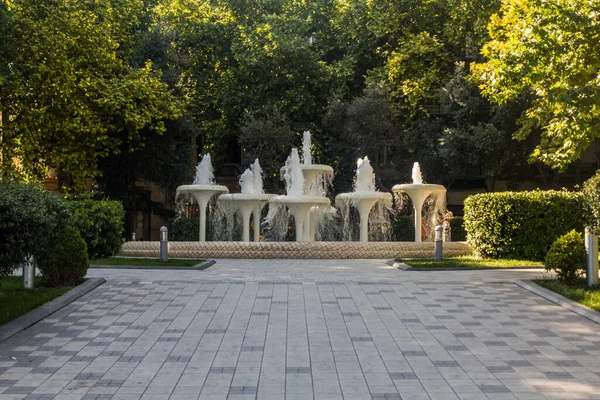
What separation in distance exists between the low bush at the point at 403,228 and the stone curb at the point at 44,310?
60.9 feet

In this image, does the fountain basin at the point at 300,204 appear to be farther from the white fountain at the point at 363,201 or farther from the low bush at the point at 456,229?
the low bush at the point at 456,229

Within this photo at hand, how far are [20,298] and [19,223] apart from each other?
2.51 meters

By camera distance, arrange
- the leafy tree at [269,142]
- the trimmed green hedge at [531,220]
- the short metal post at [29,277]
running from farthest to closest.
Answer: the leafy tree at [269,142] < the trimmed green hedge at [531,220] < the short metal post at [29,277]

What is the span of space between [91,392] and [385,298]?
624cm

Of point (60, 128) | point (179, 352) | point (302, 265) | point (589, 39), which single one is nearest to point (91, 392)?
point (179, 352)

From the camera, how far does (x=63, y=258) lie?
39.5 feet

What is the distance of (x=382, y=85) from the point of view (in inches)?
1277

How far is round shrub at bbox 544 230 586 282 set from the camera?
12125 mm

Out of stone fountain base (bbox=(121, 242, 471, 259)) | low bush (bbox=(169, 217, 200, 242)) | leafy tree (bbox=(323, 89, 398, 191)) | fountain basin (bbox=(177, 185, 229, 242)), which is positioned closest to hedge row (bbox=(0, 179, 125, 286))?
stone fountain base (bbox=(121, 242, 471, 259))

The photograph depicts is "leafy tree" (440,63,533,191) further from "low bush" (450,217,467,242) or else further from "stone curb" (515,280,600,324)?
"stone curb" (515,280,600,324)

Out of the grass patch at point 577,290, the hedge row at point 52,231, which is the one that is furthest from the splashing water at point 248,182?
the grass patch at point 577,290

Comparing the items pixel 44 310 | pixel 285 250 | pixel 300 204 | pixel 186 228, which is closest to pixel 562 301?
pixel 44 310

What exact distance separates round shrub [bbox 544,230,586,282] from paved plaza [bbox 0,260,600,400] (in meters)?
0.77

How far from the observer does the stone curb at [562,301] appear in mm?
9445
